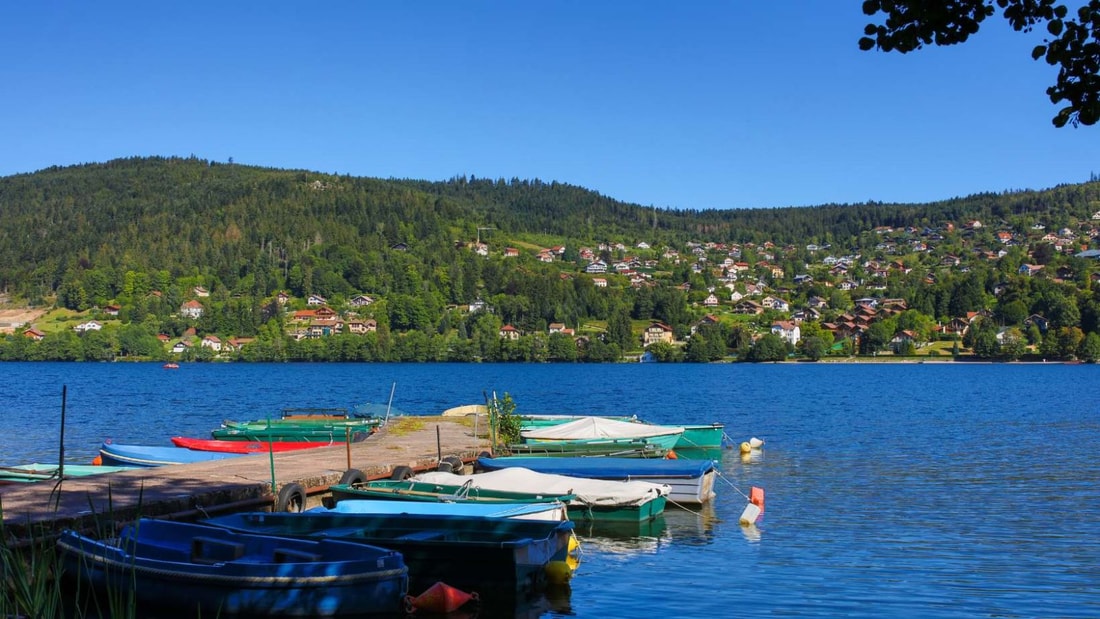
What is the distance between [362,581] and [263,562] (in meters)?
1.63

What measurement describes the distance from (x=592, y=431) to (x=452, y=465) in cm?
814

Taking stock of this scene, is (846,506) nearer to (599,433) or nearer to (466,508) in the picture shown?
(599,433)

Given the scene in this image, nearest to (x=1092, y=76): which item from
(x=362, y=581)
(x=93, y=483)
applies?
(x=362, y=581)

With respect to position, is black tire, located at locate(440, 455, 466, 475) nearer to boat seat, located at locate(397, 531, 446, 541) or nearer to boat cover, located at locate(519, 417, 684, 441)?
boat cover, located at locate(519, 417, 684, 441)

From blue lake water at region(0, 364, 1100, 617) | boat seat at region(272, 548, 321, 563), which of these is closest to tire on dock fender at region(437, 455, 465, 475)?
blue lake water at region(0, 364, 1100, 617)

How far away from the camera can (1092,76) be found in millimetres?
6328

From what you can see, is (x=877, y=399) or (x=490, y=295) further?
(x=490, y=295)

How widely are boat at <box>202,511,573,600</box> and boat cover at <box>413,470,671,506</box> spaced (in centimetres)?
395

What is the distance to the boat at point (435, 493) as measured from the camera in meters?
18.1

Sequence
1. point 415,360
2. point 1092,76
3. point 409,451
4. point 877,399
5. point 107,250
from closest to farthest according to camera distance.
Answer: point 1092,76 < point 409,451 < point 877,399 < point 415,360 < point 107,250

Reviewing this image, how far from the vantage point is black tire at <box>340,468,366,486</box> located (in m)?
19.8

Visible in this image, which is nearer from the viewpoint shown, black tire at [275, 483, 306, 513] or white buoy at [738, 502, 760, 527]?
black tire at [275, 483, 306, 513]

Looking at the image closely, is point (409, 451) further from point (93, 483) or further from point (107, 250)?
point (107, 250)

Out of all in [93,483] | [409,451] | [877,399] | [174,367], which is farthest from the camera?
[174,367]
